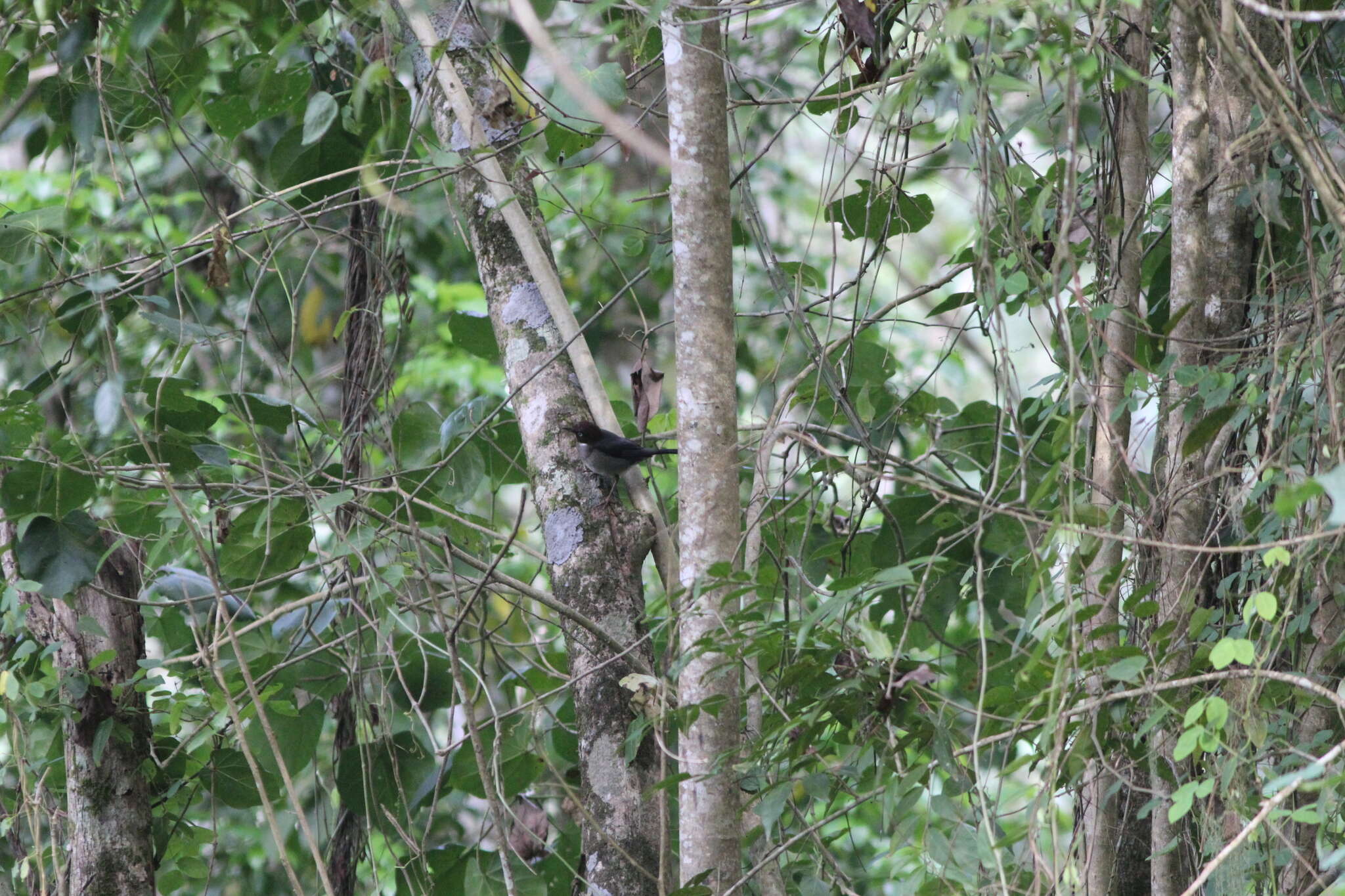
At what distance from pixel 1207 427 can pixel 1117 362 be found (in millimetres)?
411

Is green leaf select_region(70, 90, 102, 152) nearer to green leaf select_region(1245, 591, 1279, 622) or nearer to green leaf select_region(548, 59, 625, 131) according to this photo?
green leaf select_region(548, 59, 625, 131)

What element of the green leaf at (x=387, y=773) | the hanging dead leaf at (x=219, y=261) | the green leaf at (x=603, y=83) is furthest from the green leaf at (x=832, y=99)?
the green leaf at (x=387, y=773)

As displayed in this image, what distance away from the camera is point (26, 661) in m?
3.06

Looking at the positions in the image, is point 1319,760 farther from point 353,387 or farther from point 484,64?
point 353,387

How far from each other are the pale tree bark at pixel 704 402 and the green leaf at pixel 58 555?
4.86ft

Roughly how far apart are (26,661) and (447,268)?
3.96m

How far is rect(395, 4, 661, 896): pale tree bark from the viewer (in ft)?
8.30

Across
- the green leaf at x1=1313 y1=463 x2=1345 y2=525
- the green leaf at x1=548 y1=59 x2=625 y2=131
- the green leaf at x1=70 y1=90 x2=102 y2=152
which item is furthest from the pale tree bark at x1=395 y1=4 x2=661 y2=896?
the green leaf at x1=1313 y1=463 x2=1345 y2=525

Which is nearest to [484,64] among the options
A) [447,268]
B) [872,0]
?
[872,0]

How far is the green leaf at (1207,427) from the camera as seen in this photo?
205cm

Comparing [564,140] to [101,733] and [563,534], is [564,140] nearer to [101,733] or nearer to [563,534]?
[563,534]

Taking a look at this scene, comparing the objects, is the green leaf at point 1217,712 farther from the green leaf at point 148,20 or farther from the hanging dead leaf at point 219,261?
the green leaf at point 148,20

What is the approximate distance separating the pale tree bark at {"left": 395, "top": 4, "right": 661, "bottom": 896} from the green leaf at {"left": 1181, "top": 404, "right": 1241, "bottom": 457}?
1.05m

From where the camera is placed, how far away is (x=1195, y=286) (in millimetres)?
2430
